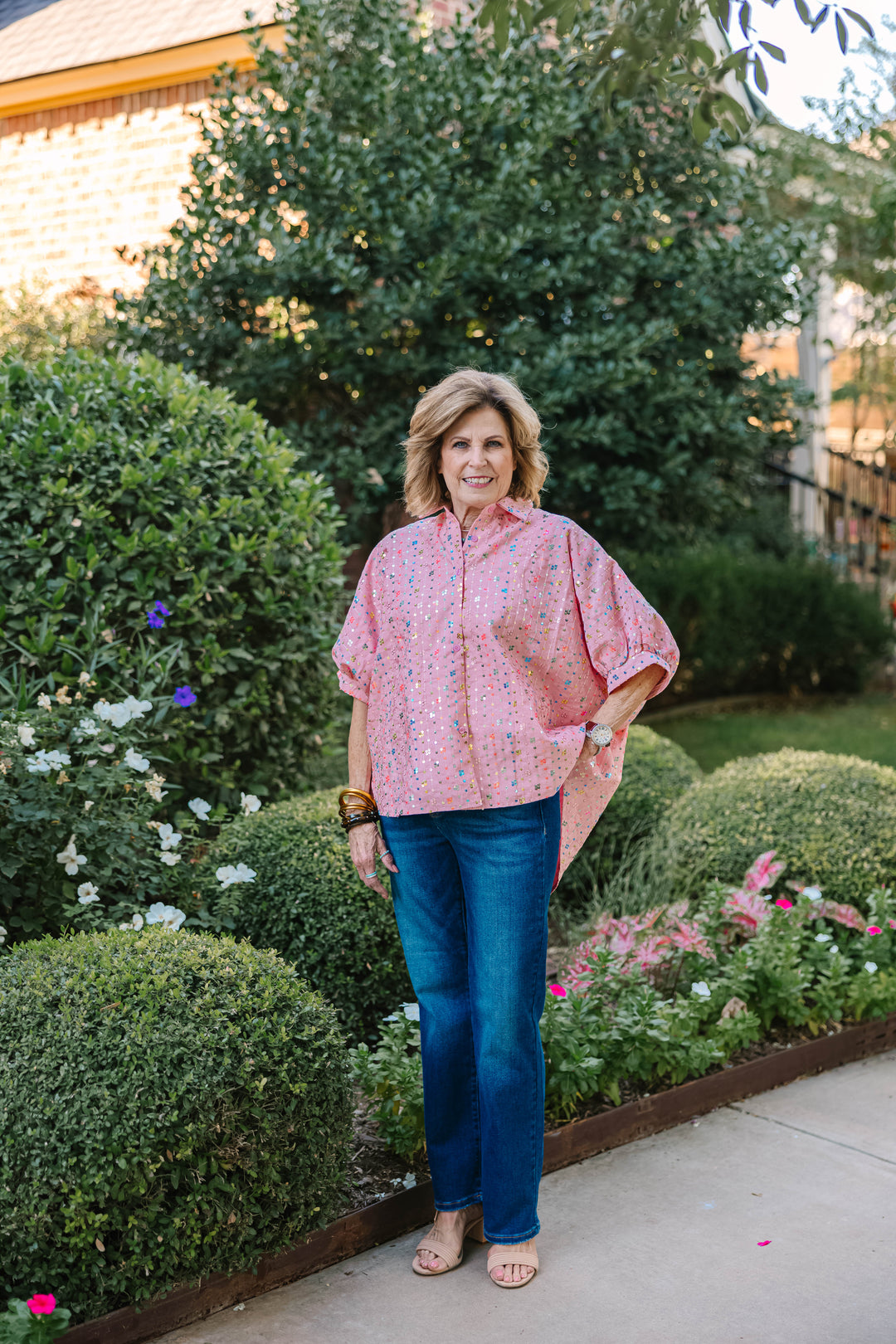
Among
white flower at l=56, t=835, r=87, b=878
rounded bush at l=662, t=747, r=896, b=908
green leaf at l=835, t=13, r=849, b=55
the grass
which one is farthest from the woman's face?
the grass

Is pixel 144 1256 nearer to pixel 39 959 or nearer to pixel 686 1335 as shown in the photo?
pixel 39 959

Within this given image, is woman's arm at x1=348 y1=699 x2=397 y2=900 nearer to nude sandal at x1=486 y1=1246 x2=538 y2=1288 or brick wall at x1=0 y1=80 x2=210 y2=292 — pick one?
nude sandal at x1=486 y1=1246 x2=538 y2=1288

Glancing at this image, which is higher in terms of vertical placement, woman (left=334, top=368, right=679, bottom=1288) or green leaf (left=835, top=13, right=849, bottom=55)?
green leaf (left=835, top=13, right=849, bottom=55)

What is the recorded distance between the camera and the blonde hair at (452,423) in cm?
271

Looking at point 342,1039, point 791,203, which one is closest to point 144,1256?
point 342,1039

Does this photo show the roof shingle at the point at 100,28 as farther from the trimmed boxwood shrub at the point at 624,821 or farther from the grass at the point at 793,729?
the grass at the point at 793,729

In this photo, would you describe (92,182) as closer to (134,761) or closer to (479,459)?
(134,761)

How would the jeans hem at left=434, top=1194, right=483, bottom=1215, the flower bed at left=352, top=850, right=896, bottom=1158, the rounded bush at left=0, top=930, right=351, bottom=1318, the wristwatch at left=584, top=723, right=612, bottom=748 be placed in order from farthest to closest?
the flower bed at left=352, top=850, right=896, bottom=1158 → the jeans hem at left=434, top=1194, right=483, bottom=1215 → the wristwatch at left=584, top=723, right=612, bottom=748 → the rounded bush at left=0, top=930, right=351, bottom=1318

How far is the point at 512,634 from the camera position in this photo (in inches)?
103

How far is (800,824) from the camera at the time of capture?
4461 mm

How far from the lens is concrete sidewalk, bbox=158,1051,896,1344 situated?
2555 millimetres

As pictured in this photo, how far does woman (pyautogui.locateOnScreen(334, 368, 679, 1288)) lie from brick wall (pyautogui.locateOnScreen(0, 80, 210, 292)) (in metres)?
6.67

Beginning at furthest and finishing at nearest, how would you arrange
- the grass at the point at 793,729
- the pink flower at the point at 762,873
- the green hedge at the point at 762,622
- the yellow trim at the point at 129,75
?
the green hedge at the point at 762,622
the grass at the point at 793,729
the yellow trim at the point at 129,75
the pink flower at the point at 762,873

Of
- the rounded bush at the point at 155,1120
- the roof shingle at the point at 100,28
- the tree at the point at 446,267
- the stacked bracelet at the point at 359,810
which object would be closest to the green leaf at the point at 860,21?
the stacked bracelet at the point at 359,810
